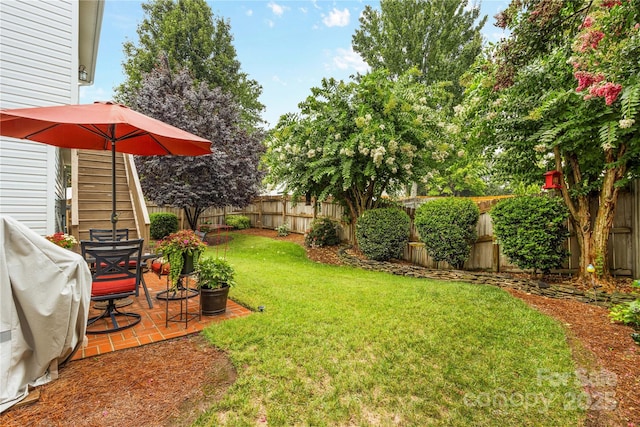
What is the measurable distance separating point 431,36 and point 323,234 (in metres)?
14.4

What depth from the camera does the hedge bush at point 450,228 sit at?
580 centimetres

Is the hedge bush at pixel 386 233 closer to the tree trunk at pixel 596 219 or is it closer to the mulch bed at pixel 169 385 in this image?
the tree trunk at pixel 596 219

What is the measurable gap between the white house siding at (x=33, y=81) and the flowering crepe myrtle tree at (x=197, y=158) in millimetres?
4007

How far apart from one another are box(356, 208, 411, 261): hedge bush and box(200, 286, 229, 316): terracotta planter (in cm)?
418

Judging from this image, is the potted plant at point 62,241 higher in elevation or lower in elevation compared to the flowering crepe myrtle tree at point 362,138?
lower

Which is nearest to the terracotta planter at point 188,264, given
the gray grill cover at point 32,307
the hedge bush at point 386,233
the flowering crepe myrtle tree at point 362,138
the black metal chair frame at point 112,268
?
the black metal chair frame at point 112,268

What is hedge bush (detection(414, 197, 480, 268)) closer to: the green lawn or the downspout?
the green lawn

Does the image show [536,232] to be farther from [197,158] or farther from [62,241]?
[197,158]

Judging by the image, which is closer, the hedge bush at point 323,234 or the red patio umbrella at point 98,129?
the red patio umbrella at point 98,129

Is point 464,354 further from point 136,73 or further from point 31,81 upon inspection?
point 136,73

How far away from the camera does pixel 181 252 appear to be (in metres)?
3.55

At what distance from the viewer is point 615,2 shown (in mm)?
2428

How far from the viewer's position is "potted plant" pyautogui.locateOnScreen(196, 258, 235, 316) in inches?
144

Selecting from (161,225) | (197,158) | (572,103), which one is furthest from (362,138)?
(161,225)
